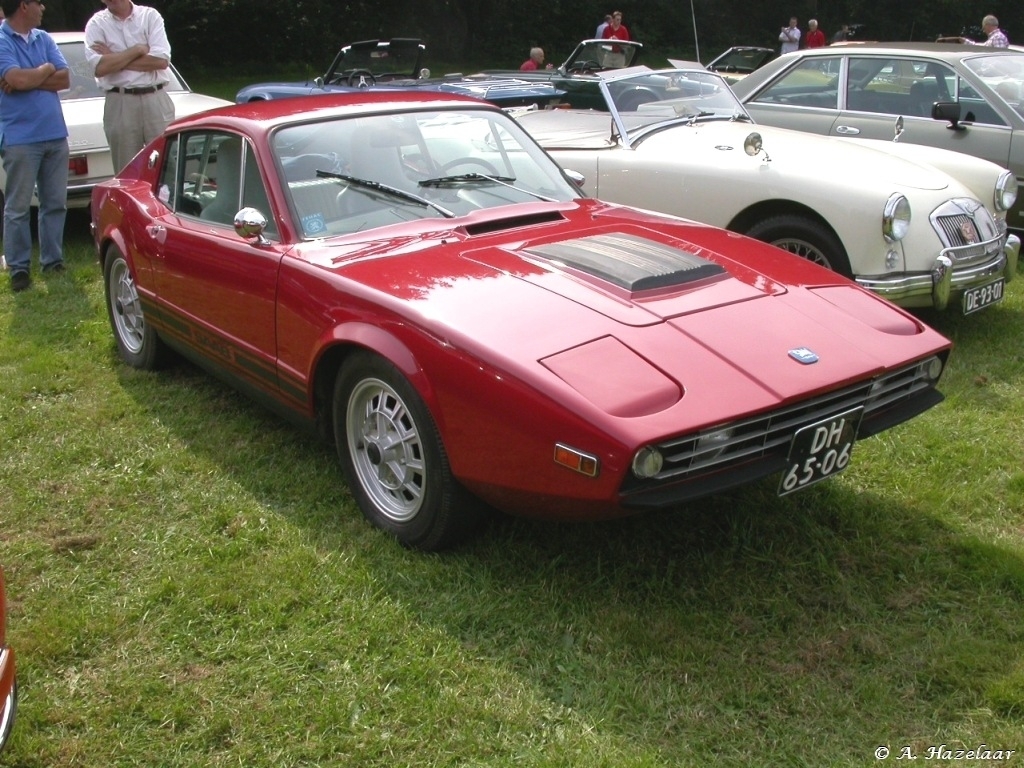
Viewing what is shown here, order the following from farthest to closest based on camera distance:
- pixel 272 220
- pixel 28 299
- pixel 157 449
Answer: pixel 28 299 → pixel 157 449 → pixel 272 220

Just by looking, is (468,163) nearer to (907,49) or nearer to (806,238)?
(806,238)

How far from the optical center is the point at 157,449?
14.3 feet

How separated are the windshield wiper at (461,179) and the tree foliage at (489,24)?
2159 centimetres

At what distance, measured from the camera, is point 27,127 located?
6602 mm

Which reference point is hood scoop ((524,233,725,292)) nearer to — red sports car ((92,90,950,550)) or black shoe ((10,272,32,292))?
red sports car ((92,90,950,550))

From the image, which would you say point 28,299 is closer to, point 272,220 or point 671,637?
point 272,220

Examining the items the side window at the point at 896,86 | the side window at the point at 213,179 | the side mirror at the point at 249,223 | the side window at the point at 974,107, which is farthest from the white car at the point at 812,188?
the side mirror at the point at 249,223

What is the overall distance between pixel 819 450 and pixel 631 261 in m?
0.93

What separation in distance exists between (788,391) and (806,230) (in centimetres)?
284

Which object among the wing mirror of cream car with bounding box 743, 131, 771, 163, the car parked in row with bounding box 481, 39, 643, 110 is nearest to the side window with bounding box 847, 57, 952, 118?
the car parked in row with bounding box 481, 39, 643, 110

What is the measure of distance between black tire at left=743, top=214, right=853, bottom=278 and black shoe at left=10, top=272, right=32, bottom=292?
462cm

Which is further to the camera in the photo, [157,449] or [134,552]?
[157,449]

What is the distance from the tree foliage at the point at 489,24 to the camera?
25.0m

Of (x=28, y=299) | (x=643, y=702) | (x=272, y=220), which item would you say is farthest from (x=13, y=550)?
(x=28, y=299)
